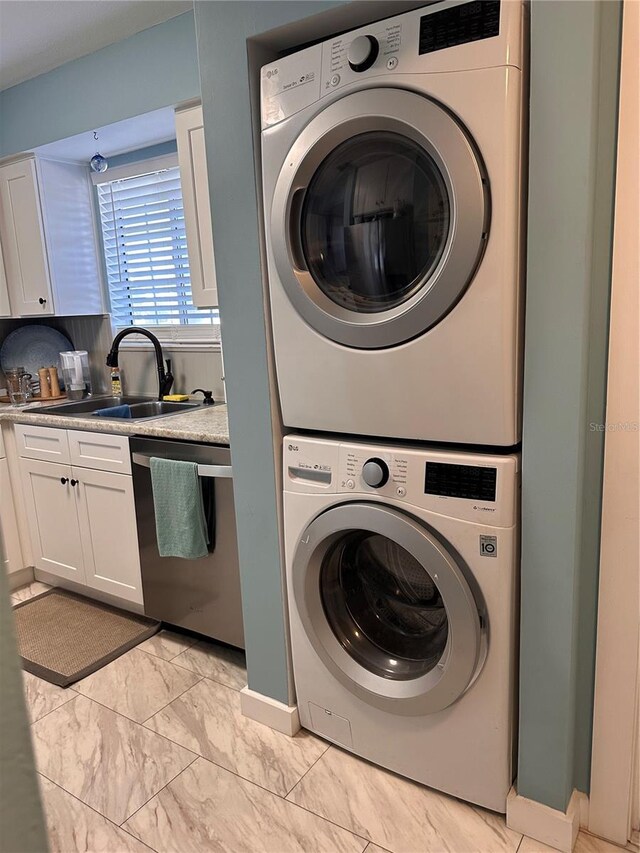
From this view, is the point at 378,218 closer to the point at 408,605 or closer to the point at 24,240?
the point at 408,605

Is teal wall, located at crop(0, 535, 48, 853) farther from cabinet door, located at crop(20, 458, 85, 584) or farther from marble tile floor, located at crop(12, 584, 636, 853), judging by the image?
cabinet door, located at crop(20, 458, 85, 584)

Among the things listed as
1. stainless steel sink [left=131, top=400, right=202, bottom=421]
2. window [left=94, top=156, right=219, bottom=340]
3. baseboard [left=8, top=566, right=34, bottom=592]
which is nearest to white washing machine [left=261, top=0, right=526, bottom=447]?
stainless steel sink [left=131, top=400, right=202, bottom=421]

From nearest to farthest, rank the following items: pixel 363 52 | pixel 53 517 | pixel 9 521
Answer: pixel 363 52 < pixel 53 517 < pixel 9 521

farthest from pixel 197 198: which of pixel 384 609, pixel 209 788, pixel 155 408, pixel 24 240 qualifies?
pixel 209 788

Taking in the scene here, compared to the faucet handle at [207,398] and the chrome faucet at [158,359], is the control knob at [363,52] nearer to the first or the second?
the faucet handle at [207,398]

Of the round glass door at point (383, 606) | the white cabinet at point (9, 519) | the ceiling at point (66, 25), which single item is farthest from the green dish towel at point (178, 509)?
the ceiling at point (66, 25)

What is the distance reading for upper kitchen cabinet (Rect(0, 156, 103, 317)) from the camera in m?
3.21

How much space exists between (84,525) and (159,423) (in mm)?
728

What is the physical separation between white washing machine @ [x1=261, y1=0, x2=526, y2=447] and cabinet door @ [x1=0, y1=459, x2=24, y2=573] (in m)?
2.04

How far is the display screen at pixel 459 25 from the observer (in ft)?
4.11

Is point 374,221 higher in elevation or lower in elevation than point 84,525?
A: higher

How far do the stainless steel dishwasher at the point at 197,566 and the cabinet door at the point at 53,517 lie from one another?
0.51 m

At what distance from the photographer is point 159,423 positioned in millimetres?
2471

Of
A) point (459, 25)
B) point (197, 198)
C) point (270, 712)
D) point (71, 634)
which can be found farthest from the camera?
point (71, 634)
